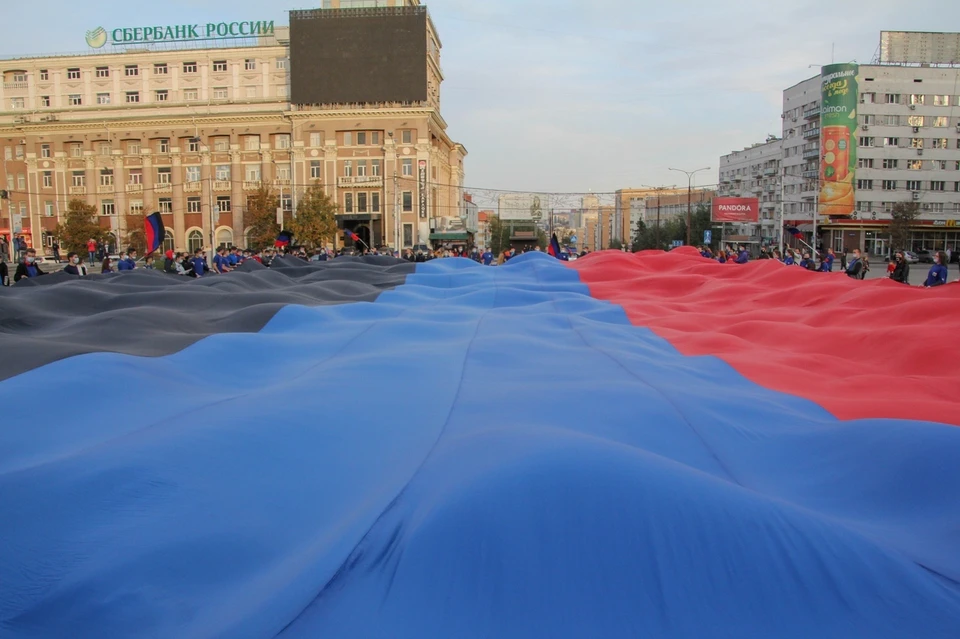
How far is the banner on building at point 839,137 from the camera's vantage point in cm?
5481

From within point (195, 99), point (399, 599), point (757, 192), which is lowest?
point (399, 599)

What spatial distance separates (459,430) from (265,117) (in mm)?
54586

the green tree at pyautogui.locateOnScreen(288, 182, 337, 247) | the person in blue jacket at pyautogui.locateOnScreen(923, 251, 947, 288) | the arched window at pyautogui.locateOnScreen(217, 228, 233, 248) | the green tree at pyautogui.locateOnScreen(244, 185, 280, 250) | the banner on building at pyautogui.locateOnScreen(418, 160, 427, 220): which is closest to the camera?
the person in blue jacket at pyautogui.locateOnScreen(923, 251, 947, 288)

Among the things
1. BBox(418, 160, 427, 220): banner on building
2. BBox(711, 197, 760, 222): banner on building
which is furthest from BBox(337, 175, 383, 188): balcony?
BBox(711, 197, 760, 222): banner on building

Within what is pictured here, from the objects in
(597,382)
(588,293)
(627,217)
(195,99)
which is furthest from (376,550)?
(627,217)

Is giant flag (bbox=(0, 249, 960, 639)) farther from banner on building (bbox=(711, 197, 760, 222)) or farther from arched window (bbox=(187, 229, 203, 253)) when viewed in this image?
banner on building (bbox=(711, 197, 760, 222))

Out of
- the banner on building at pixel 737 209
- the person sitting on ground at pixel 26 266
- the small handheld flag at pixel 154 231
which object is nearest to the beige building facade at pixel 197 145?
the banner on building at pixel 737 209

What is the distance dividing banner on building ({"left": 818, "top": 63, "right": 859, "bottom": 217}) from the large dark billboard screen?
1228 inches

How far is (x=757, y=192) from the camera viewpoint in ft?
255

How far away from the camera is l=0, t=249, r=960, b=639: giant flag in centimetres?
213

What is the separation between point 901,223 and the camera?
55812 mm

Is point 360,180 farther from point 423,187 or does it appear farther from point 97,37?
point 97,37

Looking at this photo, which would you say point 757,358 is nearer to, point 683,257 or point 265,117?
point 683,257

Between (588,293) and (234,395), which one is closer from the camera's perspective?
(234,395)
